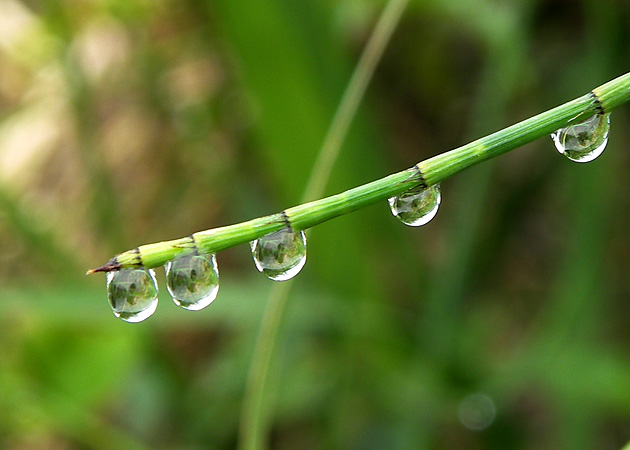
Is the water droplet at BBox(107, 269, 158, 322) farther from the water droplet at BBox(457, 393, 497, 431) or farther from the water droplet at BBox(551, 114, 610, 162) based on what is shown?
the water droplet at BBox(457, 393, 497, 431)

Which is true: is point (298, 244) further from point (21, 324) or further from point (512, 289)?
point (512, 289)

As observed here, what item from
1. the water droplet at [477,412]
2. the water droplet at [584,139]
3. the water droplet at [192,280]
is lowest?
the water droplet at [192,280]

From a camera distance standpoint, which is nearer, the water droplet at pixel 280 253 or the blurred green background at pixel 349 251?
the water droplet at pixel 280 253

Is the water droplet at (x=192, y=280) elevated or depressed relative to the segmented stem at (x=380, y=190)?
elevated

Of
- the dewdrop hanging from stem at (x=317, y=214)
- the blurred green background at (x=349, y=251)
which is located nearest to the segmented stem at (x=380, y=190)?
the dewdrop hanging from stem at (x=317, y=214)

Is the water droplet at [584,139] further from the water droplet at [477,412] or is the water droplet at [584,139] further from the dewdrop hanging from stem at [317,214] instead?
the water droplet at [477,412]
